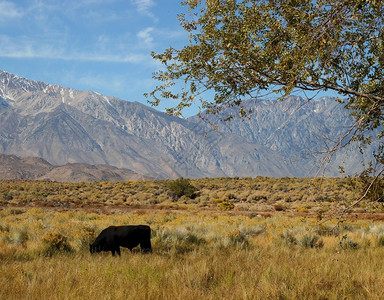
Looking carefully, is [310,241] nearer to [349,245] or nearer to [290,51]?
[349,245]

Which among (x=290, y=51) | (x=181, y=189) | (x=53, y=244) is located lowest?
(x=181, y=189)

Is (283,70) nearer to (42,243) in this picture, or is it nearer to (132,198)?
(42,243)

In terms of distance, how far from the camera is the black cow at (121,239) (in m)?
8.98

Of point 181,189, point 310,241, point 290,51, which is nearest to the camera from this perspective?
point 290,51

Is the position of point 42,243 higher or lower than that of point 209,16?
lower

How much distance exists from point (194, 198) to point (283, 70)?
37.1 m

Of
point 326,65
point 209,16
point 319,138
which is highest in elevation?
point 209,16

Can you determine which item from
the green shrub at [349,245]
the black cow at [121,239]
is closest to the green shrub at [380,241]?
the green shrub at [349,245]

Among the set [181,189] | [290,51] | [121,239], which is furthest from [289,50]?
[181,189]

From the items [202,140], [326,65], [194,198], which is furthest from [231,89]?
[194,198]

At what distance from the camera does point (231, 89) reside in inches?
306

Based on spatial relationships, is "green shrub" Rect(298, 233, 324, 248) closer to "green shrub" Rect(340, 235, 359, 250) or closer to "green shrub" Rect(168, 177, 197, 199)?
"green shrub" Rect(340, 235, 359, 250)

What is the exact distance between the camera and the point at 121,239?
902 centimetres

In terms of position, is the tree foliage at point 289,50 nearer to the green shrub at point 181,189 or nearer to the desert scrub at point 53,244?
the desert scrub at point 53,244
